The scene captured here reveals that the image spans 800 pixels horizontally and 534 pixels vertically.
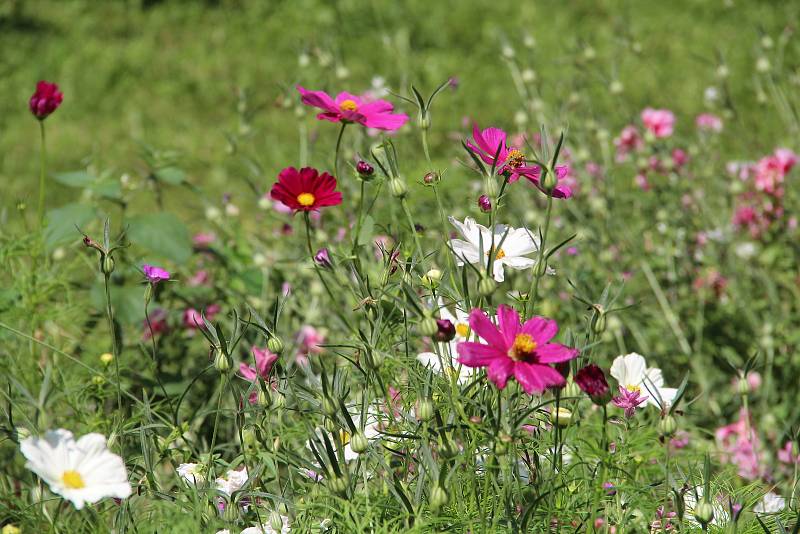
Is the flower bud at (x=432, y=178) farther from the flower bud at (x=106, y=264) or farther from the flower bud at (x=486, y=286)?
the flower bud at (x=106, y=264)

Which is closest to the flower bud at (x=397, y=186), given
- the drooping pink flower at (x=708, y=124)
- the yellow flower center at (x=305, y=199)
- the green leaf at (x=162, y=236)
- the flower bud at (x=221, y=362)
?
the yellow flower center at (x=305, y=199)

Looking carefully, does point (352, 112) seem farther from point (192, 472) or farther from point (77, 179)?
point (77, 179)

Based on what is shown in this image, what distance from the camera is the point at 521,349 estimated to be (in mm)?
817

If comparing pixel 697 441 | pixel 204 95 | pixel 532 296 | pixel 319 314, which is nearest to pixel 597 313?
pixel 532 296

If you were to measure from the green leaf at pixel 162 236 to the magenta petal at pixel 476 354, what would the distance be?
2.95ft

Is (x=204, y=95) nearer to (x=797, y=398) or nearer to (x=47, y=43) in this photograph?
(x=47, y=43)

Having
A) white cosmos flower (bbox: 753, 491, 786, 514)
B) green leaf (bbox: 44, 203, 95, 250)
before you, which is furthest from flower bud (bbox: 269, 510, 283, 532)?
green leaf (bbox: 44, 203, 95, 250)

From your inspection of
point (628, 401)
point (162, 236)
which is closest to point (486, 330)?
point (628, 401)

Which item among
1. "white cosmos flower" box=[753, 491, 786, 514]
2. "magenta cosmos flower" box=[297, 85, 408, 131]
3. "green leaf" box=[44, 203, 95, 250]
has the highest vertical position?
"magenta cosmos flower" box=[297, 85, 408, 131]

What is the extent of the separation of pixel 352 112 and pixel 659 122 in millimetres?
1303

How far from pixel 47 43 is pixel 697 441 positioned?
9.90 feet

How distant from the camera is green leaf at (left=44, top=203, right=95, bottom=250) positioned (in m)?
1.54

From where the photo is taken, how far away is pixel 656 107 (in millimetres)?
3055

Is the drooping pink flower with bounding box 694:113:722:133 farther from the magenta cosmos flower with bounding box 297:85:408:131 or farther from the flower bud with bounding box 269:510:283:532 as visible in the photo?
the flower bud with bounding box 269:510:283:532
